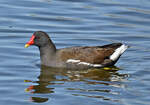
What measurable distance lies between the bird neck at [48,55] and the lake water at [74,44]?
0.64ft

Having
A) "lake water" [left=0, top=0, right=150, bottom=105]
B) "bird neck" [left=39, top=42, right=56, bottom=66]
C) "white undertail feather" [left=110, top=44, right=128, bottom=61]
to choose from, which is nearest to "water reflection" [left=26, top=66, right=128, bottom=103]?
"lake water" [left=0, top=0, right=150, bottom=105]

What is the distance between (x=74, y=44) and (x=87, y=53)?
1.88 metres

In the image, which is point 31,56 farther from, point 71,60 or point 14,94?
point 14,94

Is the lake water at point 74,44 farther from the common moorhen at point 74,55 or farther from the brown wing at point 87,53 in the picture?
the brown wing at point 87,53

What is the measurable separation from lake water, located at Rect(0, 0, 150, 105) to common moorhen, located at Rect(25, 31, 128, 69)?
224mm

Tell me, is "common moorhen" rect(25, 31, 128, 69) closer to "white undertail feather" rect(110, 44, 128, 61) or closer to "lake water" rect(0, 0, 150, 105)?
"white undertail feather" rect(110, 44, 128, 61)

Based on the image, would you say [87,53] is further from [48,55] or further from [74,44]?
[74,44]

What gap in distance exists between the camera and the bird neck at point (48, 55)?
1277cm

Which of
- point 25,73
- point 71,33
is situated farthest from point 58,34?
point 25,73

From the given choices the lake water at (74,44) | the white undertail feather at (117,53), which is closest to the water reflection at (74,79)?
the lake water at (74,44)

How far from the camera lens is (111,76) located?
484 inches

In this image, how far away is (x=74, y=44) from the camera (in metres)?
14.6

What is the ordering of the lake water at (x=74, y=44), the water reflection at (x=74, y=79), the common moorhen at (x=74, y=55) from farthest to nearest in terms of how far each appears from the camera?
the common moorhen at (x=74, y=55) < the water reflection at (x=74, y=79) < the lake water at (x=74, y=44)

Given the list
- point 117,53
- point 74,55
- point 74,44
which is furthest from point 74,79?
point 74,44
